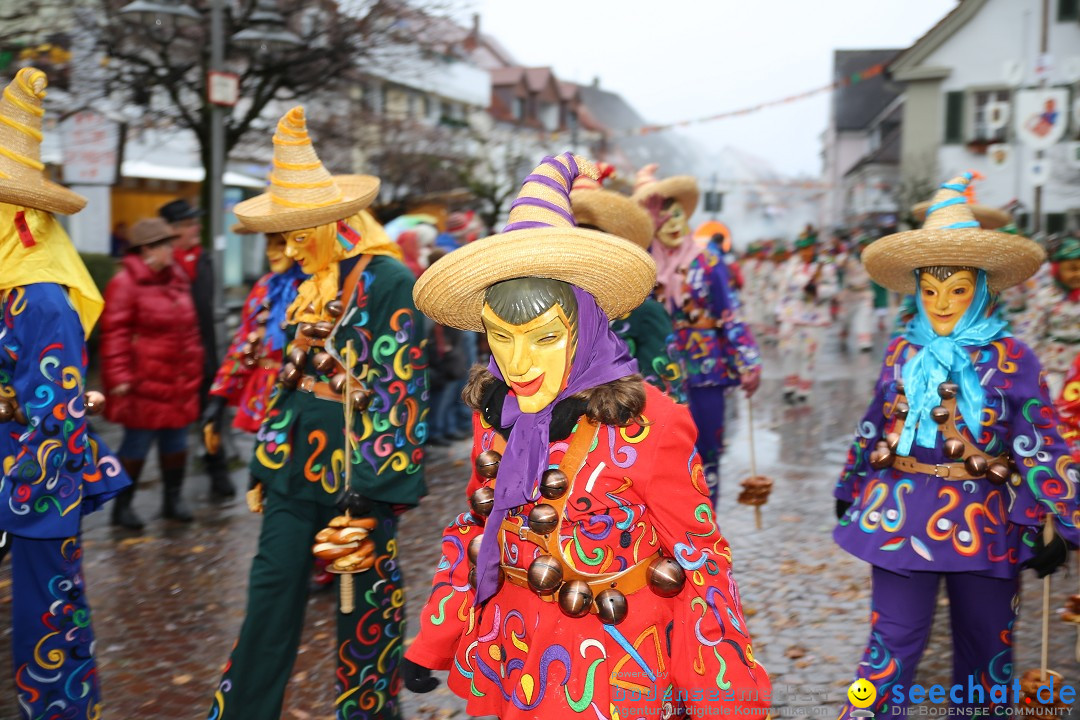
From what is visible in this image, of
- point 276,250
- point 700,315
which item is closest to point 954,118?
point 700,315

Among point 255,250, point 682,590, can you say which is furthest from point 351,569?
point 255,250

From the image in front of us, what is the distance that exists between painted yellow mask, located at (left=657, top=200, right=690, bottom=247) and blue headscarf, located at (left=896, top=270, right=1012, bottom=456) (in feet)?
10.6

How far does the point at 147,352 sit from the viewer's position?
745 centimetres

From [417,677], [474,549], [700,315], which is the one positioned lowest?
[417,677]

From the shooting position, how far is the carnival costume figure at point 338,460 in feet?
12.7

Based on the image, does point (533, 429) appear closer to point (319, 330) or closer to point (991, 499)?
point (319, 330)

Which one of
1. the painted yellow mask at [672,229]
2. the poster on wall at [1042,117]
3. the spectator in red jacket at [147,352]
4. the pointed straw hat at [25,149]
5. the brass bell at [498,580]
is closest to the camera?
Answer: the brass bell at [498,580]

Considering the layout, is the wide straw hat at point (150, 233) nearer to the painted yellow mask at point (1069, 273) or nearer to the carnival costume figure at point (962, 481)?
the carnival costume figure at point (962, 481)

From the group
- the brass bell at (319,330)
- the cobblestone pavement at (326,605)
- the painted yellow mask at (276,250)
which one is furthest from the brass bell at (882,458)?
the painted yellow mask at (276,250)

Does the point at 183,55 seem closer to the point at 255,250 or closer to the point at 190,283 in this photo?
the point at 190,283

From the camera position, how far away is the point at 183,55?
1605 centimetres

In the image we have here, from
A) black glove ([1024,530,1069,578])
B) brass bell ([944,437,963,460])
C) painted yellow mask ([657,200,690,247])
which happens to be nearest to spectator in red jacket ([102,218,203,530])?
painted yellow mask ([657,200,690,247])

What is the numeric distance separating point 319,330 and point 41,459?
111 centimetres

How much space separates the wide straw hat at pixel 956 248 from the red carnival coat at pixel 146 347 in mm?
4977
